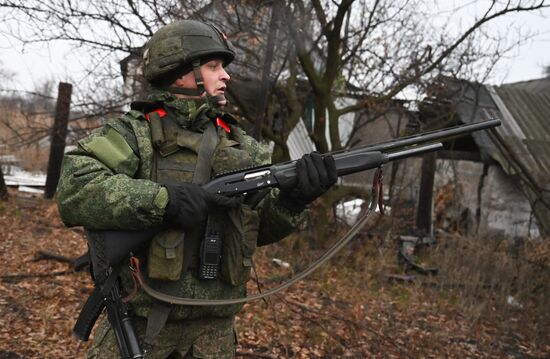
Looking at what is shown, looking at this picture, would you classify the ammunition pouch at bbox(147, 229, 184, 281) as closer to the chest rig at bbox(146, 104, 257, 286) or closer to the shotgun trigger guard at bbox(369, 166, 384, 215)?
the chest rig at bbox(146, 104, 257, 286)

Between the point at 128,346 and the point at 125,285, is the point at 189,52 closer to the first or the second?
the point at 125,285

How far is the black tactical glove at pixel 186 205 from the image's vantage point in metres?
2.00

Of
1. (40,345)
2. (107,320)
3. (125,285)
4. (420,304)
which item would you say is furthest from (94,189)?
(420,304)

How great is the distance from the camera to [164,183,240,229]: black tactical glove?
2000 millimetres

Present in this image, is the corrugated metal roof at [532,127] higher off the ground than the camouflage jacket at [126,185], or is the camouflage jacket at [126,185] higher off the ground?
the corrugated metal roof at [532,127]

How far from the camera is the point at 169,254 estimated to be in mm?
2066

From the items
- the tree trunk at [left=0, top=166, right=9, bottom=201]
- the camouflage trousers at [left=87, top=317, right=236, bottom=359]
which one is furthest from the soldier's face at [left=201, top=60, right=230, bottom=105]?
the tree trunk at [left=0, top=166, right=9, bottom=201]

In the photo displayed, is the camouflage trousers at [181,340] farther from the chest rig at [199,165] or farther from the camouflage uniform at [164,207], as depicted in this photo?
the chest rig at [199,165]

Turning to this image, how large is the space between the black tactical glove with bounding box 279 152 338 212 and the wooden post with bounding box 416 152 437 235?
805 cm

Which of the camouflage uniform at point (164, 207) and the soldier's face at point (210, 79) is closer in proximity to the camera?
the camouflage uniform at point (164, 207)

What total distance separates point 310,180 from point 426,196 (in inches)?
326

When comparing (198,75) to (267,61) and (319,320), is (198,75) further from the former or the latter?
(267,61)

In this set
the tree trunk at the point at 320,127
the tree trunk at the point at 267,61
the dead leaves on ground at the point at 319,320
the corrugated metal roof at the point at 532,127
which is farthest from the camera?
the corrugated metal roof at the point at 532,127

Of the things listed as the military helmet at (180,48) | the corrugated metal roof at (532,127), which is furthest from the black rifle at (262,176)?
the corrugated metal roof at (532,127)
